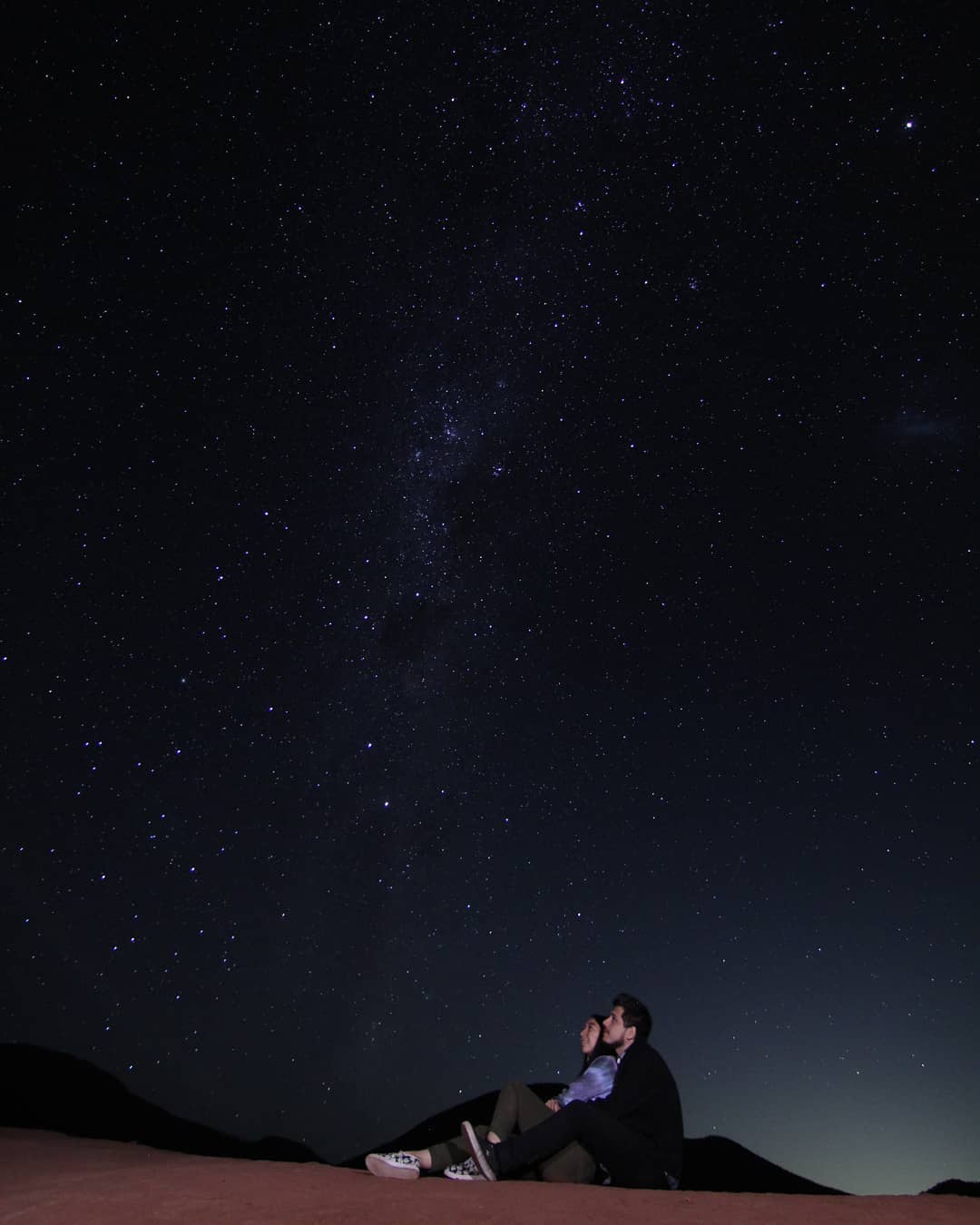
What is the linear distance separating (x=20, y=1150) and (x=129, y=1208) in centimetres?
373

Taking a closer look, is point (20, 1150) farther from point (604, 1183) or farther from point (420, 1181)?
point (604, 1183)

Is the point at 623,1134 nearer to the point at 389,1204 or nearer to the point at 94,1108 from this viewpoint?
the point at 389,1204

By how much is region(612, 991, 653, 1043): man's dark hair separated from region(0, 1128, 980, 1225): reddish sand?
2.63 ft

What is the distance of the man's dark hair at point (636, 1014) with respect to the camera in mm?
4625

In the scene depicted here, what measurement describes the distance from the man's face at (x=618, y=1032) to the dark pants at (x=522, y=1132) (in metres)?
0.56

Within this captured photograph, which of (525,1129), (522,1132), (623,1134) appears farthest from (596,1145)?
(525,1129)

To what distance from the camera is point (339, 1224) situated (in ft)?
10.5

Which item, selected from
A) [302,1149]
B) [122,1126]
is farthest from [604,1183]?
[302,1149]

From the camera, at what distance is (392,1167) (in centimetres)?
430

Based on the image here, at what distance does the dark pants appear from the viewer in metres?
4.20

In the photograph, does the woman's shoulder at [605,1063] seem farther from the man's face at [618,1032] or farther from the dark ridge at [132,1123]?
the dark ridge at [132,1123]

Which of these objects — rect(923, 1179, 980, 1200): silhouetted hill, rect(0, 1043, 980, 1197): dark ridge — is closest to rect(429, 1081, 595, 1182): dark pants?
rect(0, 1043, 980, 1197): dark ridge

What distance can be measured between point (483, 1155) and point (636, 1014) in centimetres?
114

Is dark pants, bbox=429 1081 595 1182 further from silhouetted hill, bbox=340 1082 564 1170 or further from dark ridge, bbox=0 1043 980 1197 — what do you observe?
silhouetted hill, bbox=340 1082 564 1170
